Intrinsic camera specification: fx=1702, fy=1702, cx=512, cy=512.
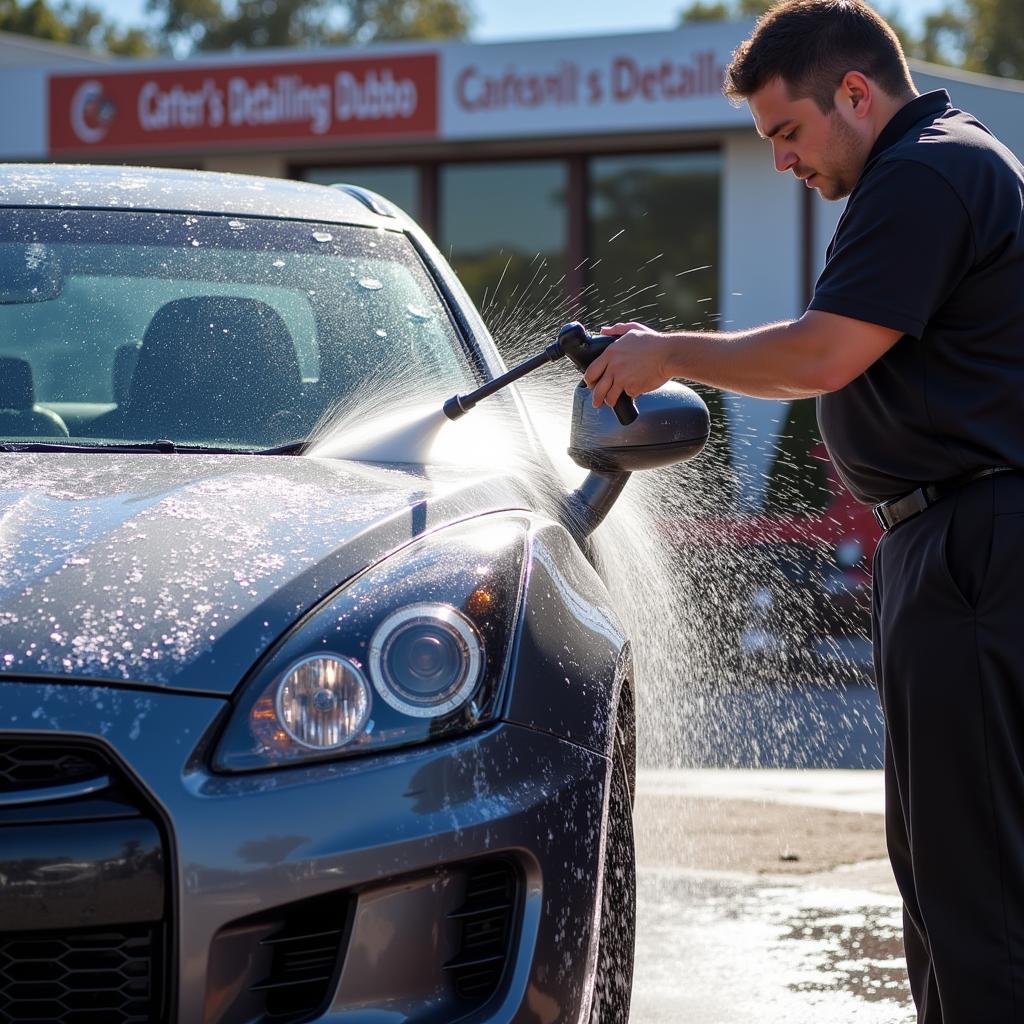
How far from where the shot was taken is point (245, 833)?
2.10m

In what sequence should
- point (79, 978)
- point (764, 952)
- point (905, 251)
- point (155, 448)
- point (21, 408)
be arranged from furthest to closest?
point (764, 952) → point (21, 408) → point (155, 448) → point (905, 251) → point (79, 978)

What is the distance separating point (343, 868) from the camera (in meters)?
2.12

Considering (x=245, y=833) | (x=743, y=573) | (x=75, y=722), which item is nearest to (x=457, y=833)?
(x=245, y=833)

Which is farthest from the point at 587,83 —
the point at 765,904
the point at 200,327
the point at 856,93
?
the point at 856,93

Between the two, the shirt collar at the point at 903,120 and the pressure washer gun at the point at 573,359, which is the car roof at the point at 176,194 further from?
the shirt collar at the point at 903,120

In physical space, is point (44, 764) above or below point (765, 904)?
above

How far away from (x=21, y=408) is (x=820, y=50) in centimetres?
163

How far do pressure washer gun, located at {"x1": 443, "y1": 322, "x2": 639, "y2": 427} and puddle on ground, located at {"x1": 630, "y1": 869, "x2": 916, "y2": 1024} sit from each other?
4.97 feet

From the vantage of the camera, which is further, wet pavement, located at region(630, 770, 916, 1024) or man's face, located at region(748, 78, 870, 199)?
wet pavement, located at region(630, 770, 916, 1024)

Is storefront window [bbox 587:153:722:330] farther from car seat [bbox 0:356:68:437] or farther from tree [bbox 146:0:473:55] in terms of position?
tree [bbox 146:0:473:55]

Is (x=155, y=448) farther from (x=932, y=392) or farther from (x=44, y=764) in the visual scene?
(x=932, y=392)

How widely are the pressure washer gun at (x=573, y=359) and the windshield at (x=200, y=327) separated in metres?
0.41

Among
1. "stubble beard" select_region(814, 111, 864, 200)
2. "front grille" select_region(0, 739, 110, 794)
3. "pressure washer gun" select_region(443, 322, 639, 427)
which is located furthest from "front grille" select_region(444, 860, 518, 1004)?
"stubble beard" select_region(814, 111, 864, 200)

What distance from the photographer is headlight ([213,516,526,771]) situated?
2.20 m
